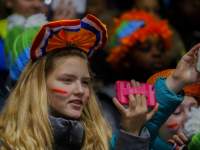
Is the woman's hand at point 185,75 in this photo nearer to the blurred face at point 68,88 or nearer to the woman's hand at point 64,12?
the blurred face at point 68,88

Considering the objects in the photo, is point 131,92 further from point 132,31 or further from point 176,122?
point 132,31

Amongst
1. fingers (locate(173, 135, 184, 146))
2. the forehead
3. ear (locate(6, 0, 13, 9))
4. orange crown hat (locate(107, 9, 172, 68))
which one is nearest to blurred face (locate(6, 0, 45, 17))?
ear (locate(6, 0, 13, 9))

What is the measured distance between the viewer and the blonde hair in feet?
8.35

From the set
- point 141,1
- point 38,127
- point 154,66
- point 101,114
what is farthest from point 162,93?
point 141,1

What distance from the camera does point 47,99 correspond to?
107 inches

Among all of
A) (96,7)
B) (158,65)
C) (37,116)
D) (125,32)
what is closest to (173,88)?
(37,116)

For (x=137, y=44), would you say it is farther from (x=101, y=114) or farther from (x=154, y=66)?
(x=101, y=114)

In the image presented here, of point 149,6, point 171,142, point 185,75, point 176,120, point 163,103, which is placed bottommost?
point 171,142

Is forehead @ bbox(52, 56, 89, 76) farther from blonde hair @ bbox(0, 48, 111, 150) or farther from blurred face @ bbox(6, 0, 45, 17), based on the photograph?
blurred face @ bbox(6, 0, 45, 17)

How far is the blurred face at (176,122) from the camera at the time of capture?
303cm

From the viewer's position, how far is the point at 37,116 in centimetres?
264

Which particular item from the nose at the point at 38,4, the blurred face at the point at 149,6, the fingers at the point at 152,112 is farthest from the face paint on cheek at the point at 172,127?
the blurred face at the point at 149,6

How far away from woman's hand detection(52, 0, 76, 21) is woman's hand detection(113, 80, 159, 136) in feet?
5.62

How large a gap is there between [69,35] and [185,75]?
2.52 feet
